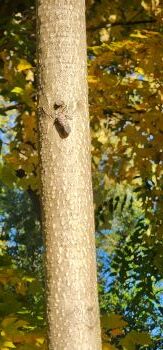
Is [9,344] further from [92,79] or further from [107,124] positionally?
[107,124]

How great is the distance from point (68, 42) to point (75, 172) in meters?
0.42

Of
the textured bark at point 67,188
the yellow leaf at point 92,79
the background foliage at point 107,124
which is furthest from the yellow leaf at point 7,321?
the yellow leaf at point 92,79

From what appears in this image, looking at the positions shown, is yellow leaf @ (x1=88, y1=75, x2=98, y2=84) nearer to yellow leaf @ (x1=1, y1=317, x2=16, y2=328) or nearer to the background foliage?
the background foliage

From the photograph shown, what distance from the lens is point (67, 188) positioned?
191cm

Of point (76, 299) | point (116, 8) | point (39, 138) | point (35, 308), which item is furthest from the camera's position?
point (116, 8)

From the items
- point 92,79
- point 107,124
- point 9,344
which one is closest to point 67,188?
point 9,344

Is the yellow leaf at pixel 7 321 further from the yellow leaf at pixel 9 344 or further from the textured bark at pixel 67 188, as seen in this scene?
the textured bark at pixel 67 188

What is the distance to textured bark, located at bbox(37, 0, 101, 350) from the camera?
6.18ft

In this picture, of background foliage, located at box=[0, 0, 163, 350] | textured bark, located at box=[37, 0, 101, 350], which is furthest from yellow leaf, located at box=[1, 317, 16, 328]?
textured bark, located at box=[37, 0, 101, 350]

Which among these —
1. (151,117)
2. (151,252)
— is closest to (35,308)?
(151,117)

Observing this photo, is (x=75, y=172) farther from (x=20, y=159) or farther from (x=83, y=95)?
(x=20, y=159)

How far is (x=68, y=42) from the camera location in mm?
1986

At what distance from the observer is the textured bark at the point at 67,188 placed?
6.18 feet

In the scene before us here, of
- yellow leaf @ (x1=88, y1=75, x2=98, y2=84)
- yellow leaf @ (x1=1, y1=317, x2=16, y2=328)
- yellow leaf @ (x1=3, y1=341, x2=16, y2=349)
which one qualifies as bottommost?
yellow leaf @ (x1=3, y1=341, x2=16, y2=349)
